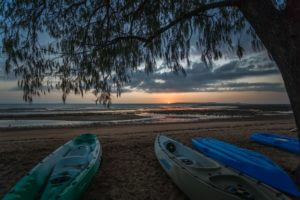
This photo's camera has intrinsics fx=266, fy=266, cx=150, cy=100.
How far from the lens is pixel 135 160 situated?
6.84 meters

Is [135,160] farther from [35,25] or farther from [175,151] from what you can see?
[35,25]

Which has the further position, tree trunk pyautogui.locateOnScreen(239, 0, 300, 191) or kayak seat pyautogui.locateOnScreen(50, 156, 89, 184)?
kayak seat pyautogui.locateOnScreen(50, 156, 89, 184)

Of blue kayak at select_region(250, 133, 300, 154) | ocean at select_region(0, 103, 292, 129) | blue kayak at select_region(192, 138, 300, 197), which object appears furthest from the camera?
ocean at select_region(0, 103, 292, 129)

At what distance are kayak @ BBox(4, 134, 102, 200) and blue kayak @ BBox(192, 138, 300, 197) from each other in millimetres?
2914

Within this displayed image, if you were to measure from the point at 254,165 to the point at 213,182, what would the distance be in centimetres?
153

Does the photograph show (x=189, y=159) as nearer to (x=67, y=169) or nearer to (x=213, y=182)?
(x=213, y=182)

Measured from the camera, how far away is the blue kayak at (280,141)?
24.7ft

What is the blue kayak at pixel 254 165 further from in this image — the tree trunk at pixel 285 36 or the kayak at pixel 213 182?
the tree trunk at pixel 285 36

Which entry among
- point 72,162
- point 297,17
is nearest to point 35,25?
point 72,162

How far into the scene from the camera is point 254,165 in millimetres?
5297

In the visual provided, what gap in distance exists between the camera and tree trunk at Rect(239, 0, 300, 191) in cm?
374

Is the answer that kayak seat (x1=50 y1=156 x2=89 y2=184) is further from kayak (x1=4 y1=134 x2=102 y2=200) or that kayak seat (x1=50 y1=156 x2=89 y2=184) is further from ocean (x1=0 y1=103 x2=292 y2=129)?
ocean (x1=0 y1=103 x2=292 y2=129)

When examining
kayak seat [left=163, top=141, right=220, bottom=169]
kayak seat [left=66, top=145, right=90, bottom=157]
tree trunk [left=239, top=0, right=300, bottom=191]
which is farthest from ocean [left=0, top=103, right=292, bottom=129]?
tree trunk [left=239, top=0, right=300, bottom=191]

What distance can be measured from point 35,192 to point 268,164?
425 centimetres
